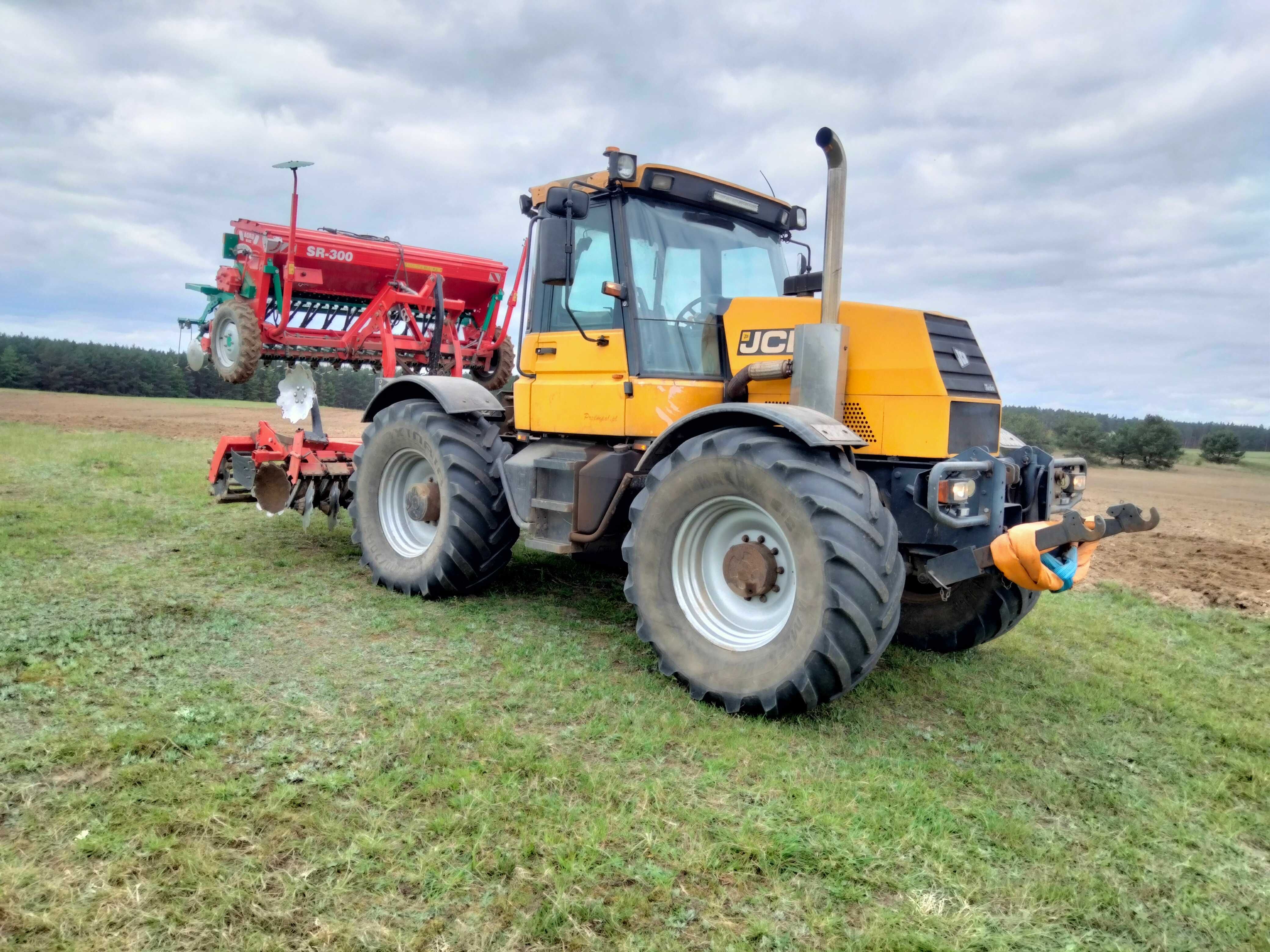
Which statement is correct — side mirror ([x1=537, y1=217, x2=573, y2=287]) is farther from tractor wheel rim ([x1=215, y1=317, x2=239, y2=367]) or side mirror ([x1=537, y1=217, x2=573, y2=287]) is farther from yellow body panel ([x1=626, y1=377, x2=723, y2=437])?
tractor wheel rim ([x1=215, y1=317, x2=239, y2=367])

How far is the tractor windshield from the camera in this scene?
5.29 metres

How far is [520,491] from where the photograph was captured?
585 cm

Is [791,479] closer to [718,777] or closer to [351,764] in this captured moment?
[718,777]

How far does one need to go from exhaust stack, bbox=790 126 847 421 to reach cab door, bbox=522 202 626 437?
3.77 feet

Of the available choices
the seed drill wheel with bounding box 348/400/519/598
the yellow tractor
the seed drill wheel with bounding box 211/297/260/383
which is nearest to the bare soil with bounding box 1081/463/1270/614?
the yellow tractor

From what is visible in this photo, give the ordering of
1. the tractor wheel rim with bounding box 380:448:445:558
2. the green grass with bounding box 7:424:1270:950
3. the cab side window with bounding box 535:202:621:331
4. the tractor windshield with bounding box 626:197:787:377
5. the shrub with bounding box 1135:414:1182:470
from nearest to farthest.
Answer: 1. the green grass with bounding box 7:424:1270:950
2. the tractor windshield with bounding box 626:197:787:377
3. the cab side window with bounding box 535:202:621:331
4. the tractor wheel rim with bounding box 380:448:445:558
5. the shrub with bounding box 1135:414:1182:470

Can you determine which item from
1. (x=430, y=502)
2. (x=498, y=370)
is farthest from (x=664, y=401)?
(x=498, y=370)

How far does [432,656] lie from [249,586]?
216cm

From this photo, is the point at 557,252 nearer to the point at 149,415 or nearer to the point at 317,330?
the point at 317,330

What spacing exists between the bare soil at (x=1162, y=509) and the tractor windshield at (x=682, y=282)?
3129 mm

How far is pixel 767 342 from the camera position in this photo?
16.3 ft

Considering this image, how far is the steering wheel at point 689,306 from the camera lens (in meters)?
5.35

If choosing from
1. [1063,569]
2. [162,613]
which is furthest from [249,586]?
[1063,569]

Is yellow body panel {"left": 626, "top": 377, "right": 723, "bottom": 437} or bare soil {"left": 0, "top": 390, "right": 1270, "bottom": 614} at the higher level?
yellow body panel {"left": 626, "top": 377, "right": 723, "bottom": 437}
